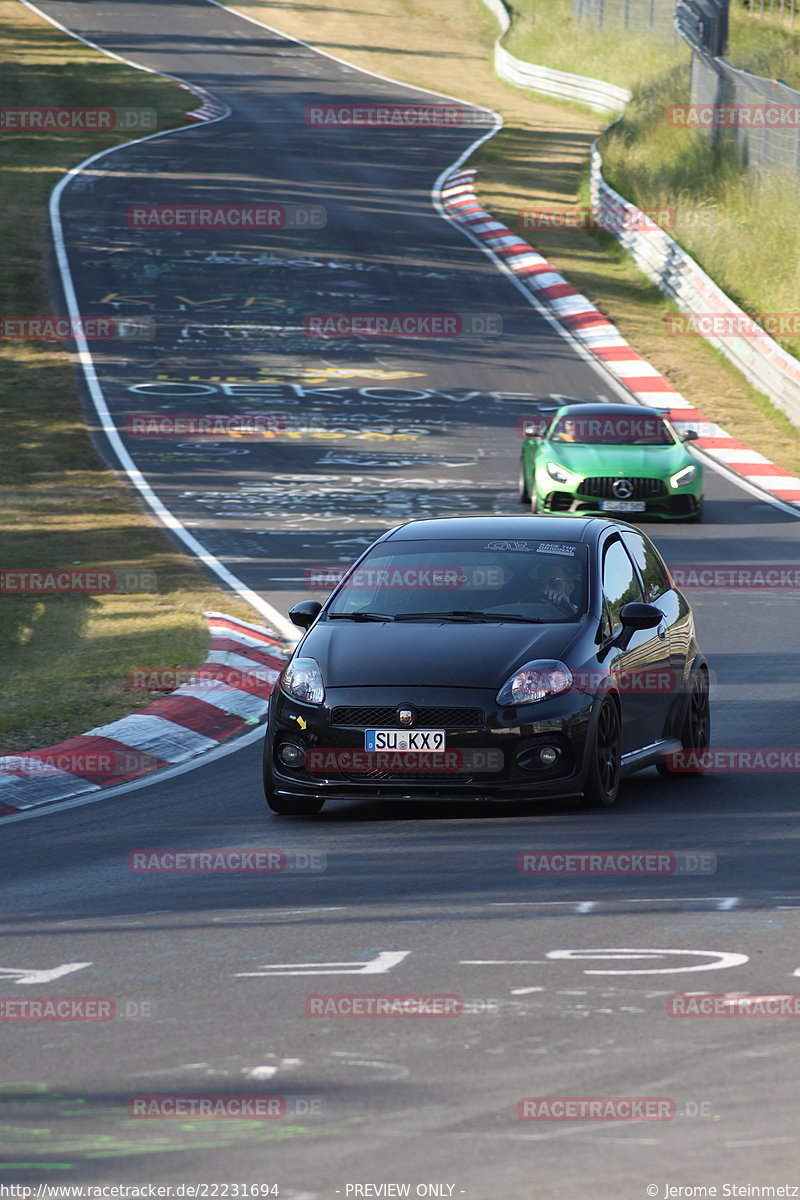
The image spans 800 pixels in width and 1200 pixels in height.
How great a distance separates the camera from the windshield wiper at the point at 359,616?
1035cm

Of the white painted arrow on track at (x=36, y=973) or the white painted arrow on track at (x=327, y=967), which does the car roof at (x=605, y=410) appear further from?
the white painted arrow on track at (x=36, y=973)

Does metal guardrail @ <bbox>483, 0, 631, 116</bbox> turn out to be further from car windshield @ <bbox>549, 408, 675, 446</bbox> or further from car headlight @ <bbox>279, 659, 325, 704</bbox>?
car headlight @ <bbox>279, 659, 325, 704</bbox>

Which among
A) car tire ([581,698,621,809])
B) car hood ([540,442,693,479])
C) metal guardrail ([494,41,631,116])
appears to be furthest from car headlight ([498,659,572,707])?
metal guardrail ([494,41,631,116])

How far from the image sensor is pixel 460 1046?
5.88 m

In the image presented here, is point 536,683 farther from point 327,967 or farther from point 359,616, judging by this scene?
point 327,967

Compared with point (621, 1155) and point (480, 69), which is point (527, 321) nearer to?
point (621, 1155)

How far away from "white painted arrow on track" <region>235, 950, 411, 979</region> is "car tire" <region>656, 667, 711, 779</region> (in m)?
4.54

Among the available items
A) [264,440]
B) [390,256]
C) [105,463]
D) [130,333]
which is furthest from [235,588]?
[390,256]

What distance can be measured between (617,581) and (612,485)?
11.0 meters

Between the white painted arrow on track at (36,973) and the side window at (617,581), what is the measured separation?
4.40 m

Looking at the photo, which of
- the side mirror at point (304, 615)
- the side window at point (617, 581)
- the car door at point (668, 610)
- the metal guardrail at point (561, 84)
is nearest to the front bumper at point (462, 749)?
the side mirror at point (304, 615)

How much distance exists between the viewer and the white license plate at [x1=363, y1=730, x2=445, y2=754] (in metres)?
9.52

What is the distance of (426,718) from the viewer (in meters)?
9.55

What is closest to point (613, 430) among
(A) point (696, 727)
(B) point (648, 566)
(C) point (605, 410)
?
(C) point (605, 410)
